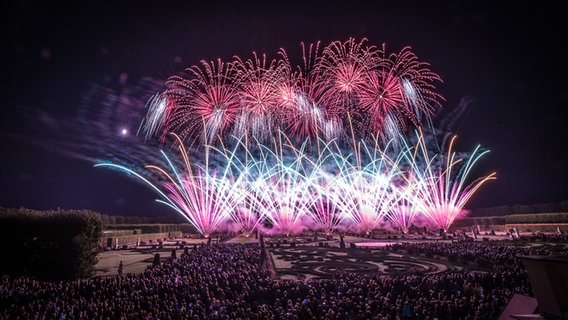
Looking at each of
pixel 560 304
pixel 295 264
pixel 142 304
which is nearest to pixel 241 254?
pixel 295 264

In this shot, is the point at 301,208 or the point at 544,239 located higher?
the point at 301,208

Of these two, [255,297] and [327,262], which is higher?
[327,262]

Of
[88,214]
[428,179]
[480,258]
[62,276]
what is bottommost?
[480,258]

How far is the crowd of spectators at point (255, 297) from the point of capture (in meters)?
13.4

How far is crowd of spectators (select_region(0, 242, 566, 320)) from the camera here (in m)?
13.4

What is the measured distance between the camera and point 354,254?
35.4 m

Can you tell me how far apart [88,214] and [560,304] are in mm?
29707

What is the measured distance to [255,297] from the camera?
17.0m

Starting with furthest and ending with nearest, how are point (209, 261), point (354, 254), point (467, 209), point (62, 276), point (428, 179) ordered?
point (467, 209), point (428, 179), point (354, 254), point (209, 261), point (62, 276)

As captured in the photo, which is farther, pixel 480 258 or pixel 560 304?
pixel 480 258

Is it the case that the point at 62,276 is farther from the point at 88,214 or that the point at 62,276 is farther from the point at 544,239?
the point at 544,239

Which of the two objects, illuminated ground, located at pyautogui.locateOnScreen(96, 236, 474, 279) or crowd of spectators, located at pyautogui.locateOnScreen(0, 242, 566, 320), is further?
illuminated ground, located at pyautogui.locateOnScreen(96, 236, 474, 279)

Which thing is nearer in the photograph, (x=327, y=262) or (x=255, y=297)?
(x=255, y=297)

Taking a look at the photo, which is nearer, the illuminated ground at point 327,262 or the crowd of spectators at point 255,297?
the crowd of spectators at point 255,297
